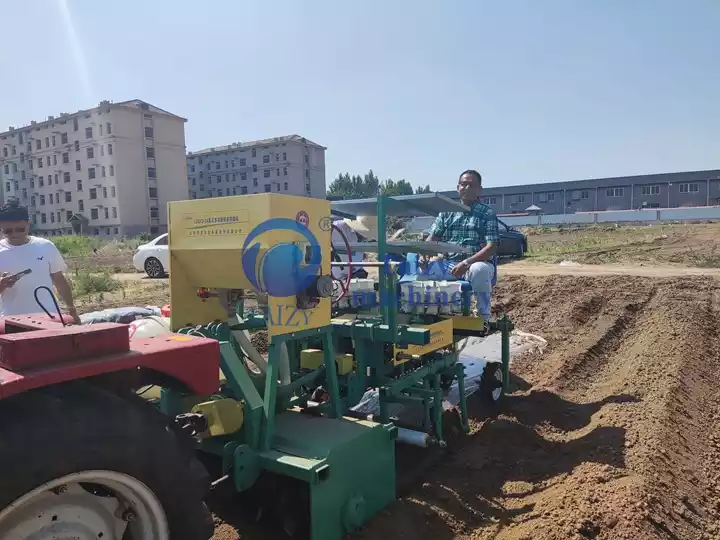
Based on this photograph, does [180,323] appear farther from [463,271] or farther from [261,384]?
Result: [463,271]

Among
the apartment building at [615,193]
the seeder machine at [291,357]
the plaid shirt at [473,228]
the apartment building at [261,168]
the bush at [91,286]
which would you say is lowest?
the bush at [91,286]

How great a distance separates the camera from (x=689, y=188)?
2243 inches

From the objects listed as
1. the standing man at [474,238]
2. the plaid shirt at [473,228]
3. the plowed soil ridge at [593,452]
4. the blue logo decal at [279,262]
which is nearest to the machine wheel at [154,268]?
the plowed soil ridge at [593,452]

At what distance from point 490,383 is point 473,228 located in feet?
5.24

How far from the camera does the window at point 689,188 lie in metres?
56.8

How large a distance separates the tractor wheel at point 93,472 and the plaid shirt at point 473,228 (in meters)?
3.81

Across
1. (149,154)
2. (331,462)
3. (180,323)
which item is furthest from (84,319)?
(149,154)

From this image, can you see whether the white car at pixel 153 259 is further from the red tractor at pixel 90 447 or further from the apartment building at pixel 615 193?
the apartment building at pixel 615 193

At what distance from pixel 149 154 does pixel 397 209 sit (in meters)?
54.9

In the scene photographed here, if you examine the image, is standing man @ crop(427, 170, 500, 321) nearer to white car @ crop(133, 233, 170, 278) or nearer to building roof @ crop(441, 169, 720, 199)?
white car @ crop(133, 233, 170, 278)

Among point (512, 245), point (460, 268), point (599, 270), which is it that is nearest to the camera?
point (460, 268)

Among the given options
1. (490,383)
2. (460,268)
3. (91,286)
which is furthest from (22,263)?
(91,286)

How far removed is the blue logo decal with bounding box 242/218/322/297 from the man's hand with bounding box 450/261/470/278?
2.22 m

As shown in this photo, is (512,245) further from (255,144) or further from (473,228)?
(255,144)
